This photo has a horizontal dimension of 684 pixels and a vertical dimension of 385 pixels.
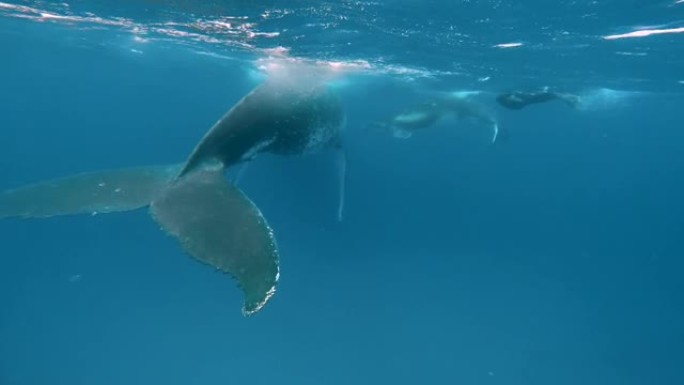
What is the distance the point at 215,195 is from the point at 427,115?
48.1 feet

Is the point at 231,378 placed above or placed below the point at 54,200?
below

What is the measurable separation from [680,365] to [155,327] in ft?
82.5

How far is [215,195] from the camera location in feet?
21.0

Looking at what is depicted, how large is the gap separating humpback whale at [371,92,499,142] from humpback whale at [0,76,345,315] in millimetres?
9248

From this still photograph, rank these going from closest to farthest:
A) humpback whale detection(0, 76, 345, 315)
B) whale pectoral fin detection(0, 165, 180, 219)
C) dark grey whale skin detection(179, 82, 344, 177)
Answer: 1. humpback whale detection(0, 76, 345, 315)
2. whale pectoral fin detection(0, 165, 180, 219)
3. dark grey whale skin detection(179, 82, 344, 177)

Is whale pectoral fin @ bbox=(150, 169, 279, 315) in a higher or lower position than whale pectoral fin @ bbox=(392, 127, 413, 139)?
higher

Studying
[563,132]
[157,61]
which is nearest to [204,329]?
[157,61]

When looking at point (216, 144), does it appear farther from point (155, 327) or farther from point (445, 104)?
point (155, 327)

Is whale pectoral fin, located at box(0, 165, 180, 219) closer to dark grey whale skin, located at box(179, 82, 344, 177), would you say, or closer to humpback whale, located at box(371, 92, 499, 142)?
dark grey whale skin, located at box(179, 82, 344, 177)

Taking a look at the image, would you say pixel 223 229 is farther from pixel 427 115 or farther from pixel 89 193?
pixel 427 115

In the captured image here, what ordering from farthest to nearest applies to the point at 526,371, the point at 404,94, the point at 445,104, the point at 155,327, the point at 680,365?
the point at 404,94 < the point at 680,365 < the point at 155,327 < the point at 526,371 < the point at 445,104

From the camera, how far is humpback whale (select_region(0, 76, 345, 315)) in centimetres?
535

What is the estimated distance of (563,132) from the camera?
6103 centimetres

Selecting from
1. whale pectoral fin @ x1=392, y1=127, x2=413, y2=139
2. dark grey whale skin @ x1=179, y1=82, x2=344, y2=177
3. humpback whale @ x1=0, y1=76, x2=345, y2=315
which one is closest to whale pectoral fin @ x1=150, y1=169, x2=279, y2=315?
humpback whale @ x1=0, y1=76, x2=345, y2=315
